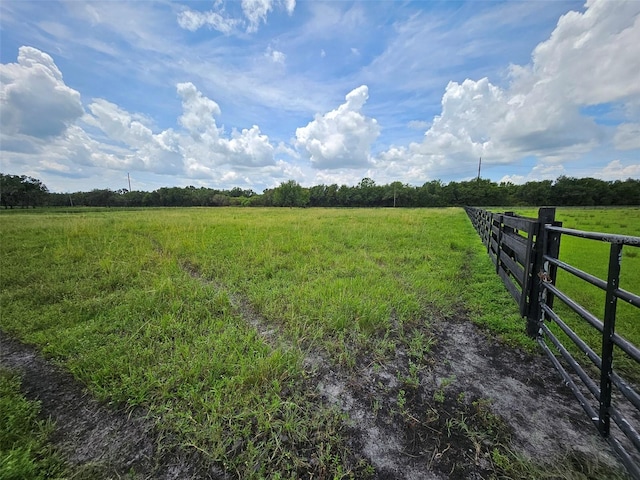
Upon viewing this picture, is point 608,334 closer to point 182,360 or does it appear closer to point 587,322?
point 587,322

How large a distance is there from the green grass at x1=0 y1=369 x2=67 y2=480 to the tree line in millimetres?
70923

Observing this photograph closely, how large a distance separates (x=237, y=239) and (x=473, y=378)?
28.2 feet

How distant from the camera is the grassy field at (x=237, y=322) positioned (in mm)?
2074

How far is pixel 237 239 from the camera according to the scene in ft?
31.7

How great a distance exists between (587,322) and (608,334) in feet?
4.93

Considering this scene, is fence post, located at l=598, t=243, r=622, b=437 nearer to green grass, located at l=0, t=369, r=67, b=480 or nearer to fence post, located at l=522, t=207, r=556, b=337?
fence post, located at l=522, t=207, r=556, b=337

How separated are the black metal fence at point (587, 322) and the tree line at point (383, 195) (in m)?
70.4

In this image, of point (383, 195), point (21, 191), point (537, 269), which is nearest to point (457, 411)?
point (537, 269)

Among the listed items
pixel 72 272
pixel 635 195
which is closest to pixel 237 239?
pixel 72 272

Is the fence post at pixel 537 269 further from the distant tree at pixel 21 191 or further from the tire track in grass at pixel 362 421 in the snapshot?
the distant tree at pixel 21 191

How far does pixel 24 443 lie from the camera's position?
1.95 m

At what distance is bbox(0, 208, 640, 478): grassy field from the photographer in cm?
207

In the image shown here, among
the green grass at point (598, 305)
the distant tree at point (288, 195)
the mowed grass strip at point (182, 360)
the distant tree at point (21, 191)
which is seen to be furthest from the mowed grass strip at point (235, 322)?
the distant tree at point (21, 191)

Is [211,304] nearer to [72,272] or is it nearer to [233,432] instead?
[233,432]
